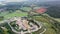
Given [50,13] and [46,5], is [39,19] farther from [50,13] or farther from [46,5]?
[46,5]

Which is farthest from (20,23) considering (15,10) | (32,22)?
(15,10)

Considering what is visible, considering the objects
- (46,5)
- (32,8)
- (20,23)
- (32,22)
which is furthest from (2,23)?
(46,5)

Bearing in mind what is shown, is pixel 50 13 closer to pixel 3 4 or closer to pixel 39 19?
pixel 39 19

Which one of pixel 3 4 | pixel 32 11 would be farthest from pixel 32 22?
pixel 3 4

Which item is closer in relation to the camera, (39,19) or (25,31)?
(25,31)

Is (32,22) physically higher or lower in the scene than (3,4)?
lower

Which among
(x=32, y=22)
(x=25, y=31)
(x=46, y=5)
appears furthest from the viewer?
(x=46, y=5)

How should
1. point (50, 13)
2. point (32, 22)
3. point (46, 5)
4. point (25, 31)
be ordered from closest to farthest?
point (25, 31) → point (32, 22) → point (50, 13) → point (46, 5)

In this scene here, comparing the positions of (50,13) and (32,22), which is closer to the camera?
(32,22)

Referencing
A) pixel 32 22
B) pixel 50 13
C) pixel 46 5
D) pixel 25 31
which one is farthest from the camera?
pixel 46 5

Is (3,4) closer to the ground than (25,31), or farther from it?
farther from it
